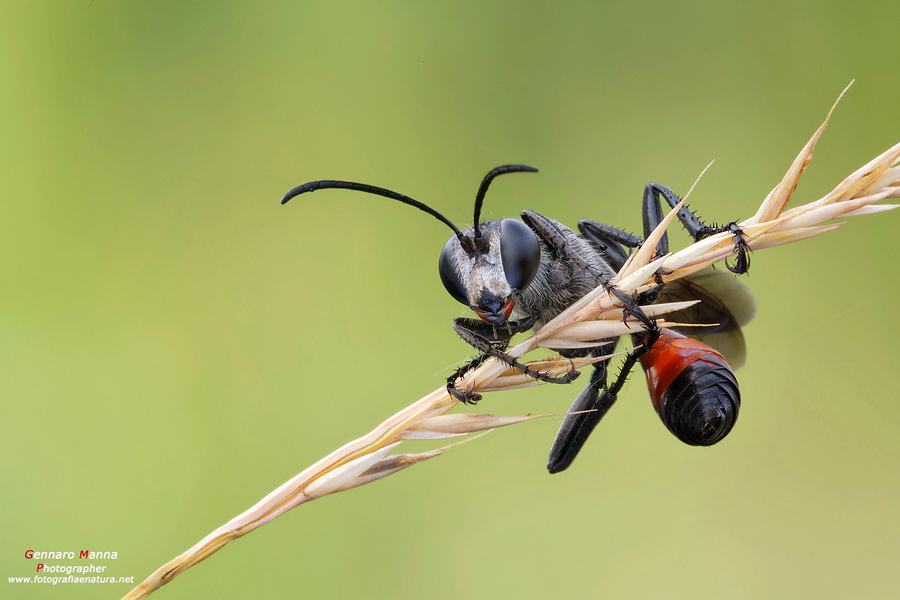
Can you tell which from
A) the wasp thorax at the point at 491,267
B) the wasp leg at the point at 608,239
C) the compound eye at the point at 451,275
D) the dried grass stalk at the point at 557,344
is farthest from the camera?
the wasp leg at the point at 608,239

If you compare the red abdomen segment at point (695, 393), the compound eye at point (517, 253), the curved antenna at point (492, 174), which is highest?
the curved antenna at point (492, 174)

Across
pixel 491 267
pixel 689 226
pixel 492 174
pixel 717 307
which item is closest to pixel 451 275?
pixel 491 267

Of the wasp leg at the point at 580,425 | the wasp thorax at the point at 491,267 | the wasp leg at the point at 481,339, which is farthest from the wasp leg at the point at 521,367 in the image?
the wasp leg at the point at 580,425

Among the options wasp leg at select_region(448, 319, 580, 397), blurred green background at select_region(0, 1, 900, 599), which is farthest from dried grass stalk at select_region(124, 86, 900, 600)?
blurred green background at select_region(0, 1, 900, 599)

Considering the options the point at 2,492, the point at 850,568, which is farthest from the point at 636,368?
the point at 2,492

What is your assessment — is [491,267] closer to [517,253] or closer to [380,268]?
[517,253]

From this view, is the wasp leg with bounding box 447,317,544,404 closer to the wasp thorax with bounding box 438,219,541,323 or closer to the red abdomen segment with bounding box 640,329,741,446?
the wasp thorax with bounding box 438,219,541,323

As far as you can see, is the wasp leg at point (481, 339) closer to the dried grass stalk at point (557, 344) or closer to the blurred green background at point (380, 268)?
the dried grass stalk at point (557, 344)
